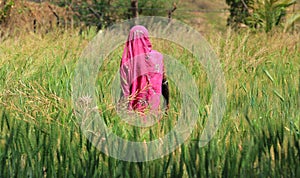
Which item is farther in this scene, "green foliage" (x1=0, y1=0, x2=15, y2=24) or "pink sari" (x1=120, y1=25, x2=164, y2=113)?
"green foliage" (x1=0, y1=0, x2=15, y2=24)

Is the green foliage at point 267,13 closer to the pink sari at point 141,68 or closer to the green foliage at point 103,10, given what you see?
the green foliage at point 103,10

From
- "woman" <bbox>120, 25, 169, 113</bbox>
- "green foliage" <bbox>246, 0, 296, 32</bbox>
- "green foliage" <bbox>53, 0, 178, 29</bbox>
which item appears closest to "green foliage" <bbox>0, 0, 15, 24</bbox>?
"green foliage" <bbox>53, 0, 178, 29</bbox>

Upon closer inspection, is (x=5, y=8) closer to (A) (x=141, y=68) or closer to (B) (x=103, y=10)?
(B) (x=103, y=10)

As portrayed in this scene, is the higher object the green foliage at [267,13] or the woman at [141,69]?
the woman at [141,69]

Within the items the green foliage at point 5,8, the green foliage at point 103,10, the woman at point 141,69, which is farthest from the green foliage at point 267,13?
the woman at point 141,69

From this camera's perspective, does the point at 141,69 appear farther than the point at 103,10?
No

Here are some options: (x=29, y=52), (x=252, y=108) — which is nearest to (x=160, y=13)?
(x=29, y=52)

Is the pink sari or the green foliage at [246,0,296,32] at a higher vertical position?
the pink sari

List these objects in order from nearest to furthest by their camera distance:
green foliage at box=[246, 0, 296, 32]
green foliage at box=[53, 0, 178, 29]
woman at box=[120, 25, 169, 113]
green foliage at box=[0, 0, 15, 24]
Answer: woman at box=[120, 25, 169, 113] → green foliage at box=[0, 0, 15, 24] → green foliage at box=[246, 0, 296, 32] → green foliage at box=[53, 0, 178, 29]

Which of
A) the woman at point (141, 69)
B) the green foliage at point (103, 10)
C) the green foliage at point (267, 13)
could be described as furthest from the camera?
the green foliage at point (103, 10)

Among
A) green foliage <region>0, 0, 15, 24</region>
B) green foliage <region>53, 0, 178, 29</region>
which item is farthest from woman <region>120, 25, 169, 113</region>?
green foliage <region>53, 0, 178, 29</region>

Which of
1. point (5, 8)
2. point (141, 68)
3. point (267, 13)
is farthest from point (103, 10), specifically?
point (141, 68)

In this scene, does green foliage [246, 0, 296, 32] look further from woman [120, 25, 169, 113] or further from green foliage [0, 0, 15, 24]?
woman [120, 25, 169, 113]

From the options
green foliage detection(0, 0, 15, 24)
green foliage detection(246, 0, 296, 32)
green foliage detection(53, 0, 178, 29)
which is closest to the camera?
green foliage detection(0, 0, 15, 24)
